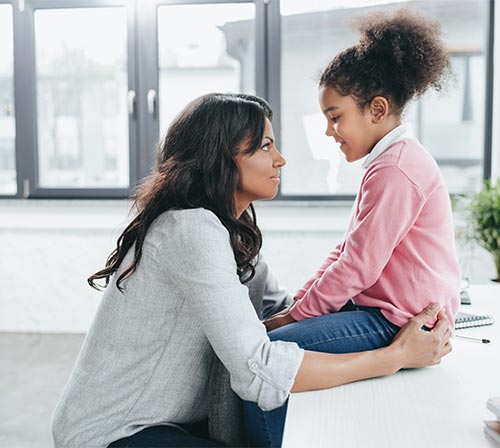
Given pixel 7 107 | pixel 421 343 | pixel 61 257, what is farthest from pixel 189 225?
pixel 7 107

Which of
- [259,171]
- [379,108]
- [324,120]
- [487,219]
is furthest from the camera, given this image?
[324,120]

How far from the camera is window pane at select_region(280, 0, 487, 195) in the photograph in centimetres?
386

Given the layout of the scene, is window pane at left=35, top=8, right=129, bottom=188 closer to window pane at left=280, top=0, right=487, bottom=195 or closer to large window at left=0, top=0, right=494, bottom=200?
large window at left=0, top=0, right=494, bottom=200

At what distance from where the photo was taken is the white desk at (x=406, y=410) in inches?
37.7

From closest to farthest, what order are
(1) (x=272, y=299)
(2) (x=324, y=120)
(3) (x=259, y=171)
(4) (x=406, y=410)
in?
(4) (x=406, y=410) < (3) (x=259, y=171) < (1) (x=272, y=299) < (2) (x=324, y=120)

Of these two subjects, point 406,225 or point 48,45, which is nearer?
point 406,225

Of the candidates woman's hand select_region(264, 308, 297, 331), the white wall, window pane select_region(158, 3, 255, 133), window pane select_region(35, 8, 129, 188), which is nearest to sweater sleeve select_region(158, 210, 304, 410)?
woman's hand select_region(264, 308, 297, 331)

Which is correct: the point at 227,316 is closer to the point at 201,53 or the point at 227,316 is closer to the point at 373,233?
the point at 373,233

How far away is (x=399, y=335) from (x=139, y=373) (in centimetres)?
48

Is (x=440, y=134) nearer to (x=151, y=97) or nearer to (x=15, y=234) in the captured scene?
(x=151, y=97)

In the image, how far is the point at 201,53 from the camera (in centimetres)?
403

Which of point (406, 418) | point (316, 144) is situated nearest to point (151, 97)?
point (316, 144)

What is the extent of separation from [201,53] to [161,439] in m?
3.04

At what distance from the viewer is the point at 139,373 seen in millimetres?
1333
